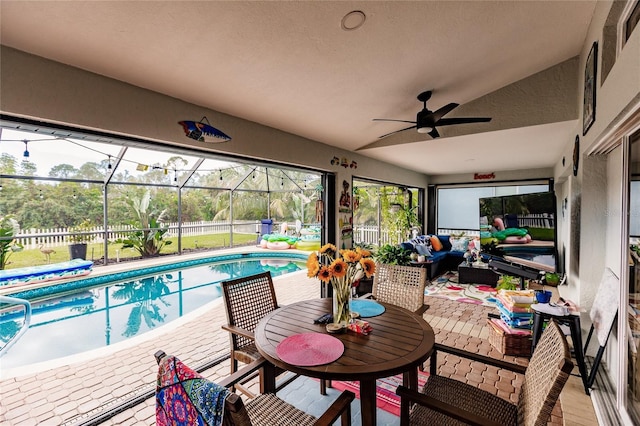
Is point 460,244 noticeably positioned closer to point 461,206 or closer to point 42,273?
point 461,206

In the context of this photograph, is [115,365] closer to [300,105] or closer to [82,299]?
[300,105]

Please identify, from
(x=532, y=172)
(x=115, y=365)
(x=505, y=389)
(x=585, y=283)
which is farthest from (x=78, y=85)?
(x=532, y=172)

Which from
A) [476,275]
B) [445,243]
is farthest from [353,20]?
[445,243]

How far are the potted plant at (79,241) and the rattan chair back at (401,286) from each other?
7.80 m

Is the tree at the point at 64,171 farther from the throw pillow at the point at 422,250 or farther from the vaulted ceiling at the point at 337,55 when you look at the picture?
the throw pillow at the point at 422,250

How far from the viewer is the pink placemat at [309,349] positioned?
145cm

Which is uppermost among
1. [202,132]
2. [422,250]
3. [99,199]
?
[202,132]

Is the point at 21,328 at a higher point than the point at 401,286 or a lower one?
lower

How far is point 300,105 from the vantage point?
2.99m

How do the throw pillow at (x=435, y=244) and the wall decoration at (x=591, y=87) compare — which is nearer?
the wall decoration at (x=591, y=87)

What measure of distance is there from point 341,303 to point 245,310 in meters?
0.90

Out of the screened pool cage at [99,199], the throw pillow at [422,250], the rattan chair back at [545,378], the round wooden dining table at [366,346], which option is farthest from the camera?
the throw pillow at [422,250]

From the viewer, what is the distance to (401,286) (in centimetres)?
272

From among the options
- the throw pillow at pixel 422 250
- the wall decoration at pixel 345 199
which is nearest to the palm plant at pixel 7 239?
the wall decoration at pixel 345 199
